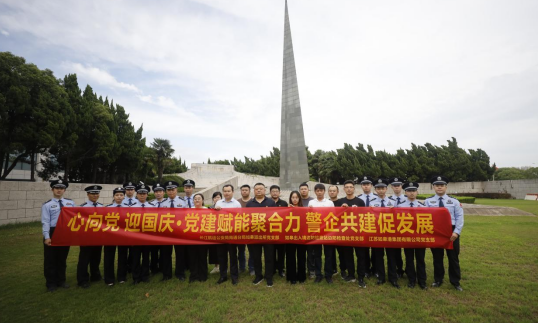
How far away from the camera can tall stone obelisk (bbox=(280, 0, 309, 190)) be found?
19297 millimetres

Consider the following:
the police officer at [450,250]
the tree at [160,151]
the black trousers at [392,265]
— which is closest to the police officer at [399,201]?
the black trousers at [392,265]

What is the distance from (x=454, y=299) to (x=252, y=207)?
3573 millimetres

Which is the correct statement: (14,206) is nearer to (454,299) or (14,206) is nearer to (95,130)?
(95,130)

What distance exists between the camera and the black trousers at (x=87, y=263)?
457 cm

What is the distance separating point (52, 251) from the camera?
4535 millimetres

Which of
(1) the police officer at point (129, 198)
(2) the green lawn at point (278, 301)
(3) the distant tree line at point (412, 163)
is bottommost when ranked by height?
(2) the green lawn at point (278, 301)

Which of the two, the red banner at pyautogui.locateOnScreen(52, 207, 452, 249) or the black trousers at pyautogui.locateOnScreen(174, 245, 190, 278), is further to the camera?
the black trousers at pyautogui.locateOnScreen(174, 245, 190, 278)

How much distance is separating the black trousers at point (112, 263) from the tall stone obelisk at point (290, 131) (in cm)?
1522

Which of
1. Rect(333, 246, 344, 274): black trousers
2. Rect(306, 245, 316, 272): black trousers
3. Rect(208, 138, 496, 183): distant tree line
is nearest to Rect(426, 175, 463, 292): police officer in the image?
Rect(333, 246, 344, 274): black trousers

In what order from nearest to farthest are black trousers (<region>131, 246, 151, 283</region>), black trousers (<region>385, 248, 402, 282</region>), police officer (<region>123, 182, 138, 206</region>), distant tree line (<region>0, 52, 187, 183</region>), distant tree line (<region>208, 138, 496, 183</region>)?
black trousers (<region>385, 248, 402, 282</region>) → black trousers (<region>131, 246, 151, 283</region>) → police officer (<region>123, 182, 138, 206</region>) → distant tree line (<region>0, 52, 187, 183</region>) → distant tree line (<region>208, 138, 496, 183</region>)

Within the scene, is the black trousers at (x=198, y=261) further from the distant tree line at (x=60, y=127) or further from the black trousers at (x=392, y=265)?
the distant tree line at (x=60, y=127)

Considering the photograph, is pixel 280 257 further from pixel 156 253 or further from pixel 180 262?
→ pixel 156 253

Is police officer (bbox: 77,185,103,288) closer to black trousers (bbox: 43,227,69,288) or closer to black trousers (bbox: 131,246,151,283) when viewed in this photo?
black trousers (bbox: 43,227,69,288)

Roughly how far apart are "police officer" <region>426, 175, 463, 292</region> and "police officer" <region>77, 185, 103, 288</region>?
6.06 metres
